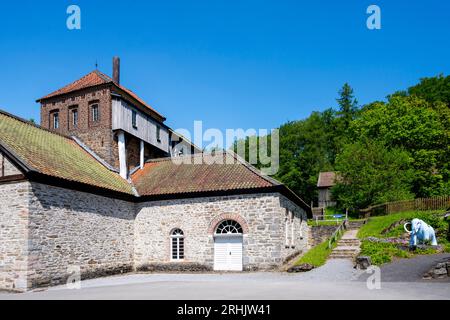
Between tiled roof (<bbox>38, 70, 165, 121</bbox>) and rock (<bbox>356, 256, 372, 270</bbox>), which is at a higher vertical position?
tiled roof (<bbox>38, 70, 165, 121</bbox>)

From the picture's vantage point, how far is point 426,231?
68.6ft

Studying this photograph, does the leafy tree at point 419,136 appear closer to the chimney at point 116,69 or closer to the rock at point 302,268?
the chimney at point 116,69

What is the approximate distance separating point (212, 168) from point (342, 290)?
1272 centimetres

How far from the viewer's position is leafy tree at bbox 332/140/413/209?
38.7 meters

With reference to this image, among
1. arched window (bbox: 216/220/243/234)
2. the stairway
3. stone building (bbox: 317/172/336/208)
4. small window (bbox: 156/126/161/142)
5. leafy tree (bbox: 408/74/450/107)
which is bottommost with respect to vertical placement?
the stairway

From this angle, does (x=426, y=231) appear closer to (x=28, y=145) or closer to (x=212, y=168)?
(x=212, y=168)

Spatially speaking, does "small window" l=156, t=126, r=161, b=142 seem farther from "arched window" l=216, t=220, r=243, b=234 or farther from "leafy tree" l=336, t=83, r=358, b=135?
"leafy tree" l=336, t=83, r=358, b=135

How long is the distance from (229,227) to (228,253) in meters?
1.29

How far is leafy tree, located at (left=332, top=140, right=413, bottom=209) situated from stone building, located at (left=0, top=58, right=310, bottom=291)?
13.1 meters

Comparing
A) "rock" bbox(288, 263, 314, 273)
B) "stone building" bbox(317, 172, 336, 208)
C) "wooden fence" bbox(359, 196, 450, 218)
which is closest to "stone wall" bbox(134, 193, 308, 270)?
"rock" bbox(288, 263, 314, 273)

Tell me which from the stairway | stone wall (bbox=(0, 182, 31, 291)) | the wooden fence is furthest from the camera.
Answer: the wooden fence

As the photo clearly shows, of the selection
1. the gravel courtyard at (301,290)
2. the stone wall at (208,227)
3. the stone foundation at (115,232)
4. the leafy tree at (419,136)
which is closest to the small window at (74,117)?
the stone foundation at (115,232)

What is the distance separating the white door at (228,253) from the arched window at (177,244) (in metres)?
1.95

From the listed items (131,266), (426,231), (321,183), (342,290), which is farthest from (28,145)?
(321,183)
